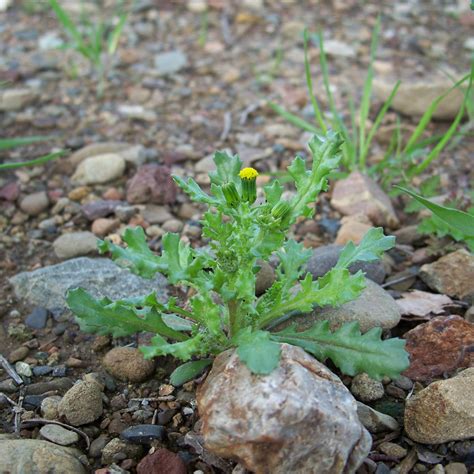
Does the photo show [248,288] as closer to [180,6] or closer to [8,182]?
[8,182]

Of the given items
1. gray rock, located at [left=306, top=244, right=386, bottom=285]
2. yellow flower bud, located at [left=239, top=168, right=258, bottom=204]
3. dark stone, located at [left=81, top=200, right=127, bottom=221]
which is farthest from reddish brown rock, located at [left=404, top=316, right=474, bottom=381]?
dark stone, located at [left=81, top=200, right=127, bottom=221]

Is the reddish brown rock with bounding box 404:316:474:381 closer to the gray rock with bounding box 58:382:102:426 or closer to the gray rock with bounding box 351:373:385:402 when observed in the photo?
the gray rock with bounding box 351:373:385:402

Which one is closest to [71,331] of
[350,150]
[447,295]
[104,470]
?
[104,470]

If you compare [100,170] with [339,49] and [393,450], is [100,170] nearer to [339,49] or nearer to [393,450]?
[393,450]

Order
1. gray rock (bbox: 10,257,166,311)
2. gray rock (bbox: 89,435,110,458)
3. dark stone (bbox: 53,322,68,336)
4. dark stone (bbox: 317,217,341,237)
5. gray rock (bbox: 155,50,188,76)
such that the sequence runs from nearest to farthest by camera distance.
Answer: gray rock (bbox: 89,435,110,458)
dark stone (bbox: 53,322,68,336)
gray rock (bbox: 10,257,166,311)
dark stone (bbox: 317,217,341,237)
gray rock (bbox: 155,50,188,76)

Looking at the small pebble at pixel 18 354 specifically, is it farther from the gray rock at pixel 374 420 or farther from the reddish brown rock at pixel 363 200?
the reddish brown rock at pixel 363 200

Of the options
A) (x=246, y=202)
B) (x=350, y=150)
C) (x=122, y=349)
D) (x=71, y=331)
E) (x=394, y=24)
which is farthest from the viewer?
(x=394, y=24)

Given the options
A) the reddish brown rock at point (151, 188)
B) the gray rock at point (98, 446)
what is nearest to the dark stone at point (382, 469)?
the gray rock at point (98, 446)

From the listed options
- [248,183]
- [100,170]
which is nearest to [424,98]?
[100,170]
